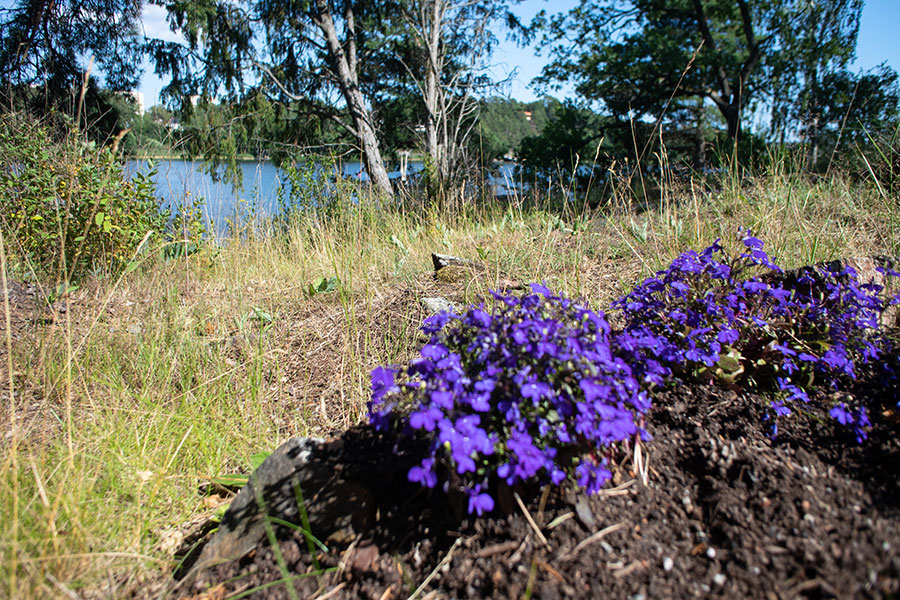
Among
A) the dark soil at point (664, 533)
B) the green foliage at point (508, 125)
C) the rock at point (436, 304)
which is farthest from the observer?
the green foliage at point (508, 125)

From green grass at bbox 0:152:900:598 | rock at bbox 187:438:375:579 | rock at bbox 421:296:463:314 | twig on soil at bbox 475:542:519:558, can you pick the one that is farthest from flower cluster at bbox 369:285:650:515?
rock at bbox 421:296:463:314

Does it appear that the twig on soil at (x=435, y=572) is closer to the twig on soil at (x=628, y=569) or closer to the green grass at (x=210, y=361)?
the twig on soil at (x=628, y=569)

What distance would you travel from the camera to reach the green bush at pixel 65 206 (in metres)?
3.13

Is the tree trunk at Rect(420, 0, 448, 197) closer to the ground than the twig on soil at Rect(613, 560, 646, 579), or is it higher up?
higher up

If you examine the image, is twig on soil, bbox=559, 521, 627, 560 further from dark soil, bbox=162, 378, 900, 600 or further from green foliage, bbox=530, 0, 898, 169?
green foliage, bbox=530, 0, 898, 169

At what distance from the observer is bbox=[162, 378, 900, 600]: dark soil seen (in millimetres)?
967

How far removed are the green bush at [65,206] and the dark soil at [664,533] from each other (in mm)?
2606

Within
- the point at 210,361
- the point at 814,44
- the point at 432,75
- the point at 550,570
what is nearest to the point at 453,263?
the point at 210,361

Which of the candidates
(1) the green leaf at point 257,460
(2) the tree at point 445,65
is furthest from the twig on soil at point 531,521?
(2) the tree at point 445,65

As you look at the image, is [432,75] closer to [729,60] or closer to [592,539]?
[729,60]

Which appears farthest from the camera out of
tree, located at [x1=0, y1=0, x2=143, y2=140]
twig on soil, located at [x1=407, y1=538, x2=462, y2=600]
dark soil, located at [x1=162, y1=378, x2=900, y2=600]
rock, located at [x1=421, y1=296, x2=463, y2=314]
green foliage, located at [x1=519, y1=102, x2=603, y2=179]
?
green foliage, located at [x1=519, y1=102, x2=603, y2=179]

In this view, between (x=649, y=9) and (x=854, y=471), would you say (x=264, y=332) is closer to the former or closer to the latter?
(x=854, y=471)

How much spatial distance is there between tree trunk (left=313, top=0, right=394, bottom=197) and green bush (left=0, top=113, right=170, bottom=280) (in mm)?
3863

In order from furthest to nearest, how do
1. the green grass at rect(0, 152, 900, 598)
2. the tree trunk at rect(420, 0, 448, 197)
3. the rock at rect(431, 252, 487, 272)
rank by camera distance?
1. the tree trunk at rect(420, 0, 448, 197)
2. the rock at rect(431, 252, 487, 272)
3. the green grass at rect(0, 152, 900, 598)
